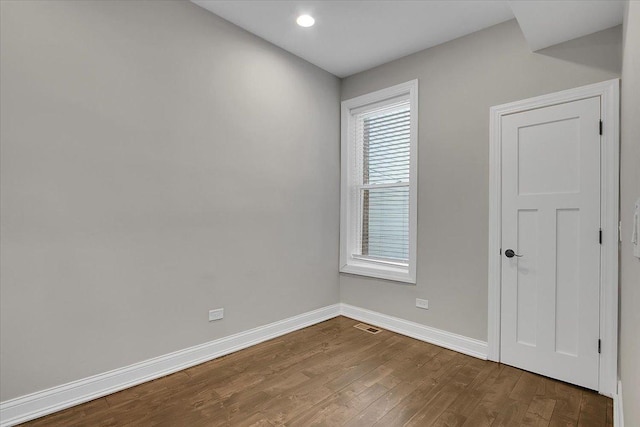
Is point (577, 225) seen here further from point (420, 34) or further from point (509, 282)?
point (420, 34)

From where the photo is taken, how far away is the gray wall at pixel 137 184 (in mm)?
2018

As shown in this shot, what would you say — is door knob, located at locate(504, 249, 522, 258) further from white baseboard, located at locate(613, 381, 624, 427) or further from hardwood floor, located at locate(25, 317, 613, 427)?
white baseboard, located at locate(613, 381, 624, 427)

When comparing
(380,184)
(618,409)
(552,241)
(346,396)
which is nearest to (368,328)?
(346,396)

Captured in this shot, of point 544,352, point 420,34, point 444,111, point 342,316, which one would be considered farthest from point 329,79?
point 544,352

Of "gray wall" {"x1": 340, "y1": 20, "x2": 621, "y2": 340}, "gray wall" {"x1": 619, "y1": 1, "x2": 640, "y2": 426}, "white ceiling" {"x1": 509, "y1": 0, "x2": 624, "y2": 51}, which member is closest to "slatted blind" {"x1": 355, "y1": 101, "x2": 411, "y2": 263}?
"gray wall" {"x1": 340, "y1": 20, "x2": 621, "y2": 340}

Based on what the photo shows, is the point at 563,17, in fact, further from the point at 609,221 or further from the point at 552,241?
the point at 552,241

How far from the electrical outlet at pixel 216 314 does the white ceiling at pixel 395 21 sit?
261 cm

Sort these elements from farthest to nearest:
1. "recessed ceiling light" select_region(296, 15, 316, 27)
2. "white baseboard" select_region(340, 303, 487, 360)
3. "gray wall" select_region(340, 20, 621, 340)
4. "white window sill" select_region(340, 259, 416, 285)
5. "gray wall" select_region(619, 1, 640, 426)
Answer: "white window sill" select_region(340, 259, 416, 285) → "white baseboard" select_region(340, 303, 487, 360) → "recessed ceiling light" select_region(296, 15, 316, 27) → "gray wall" select_region(340, 20, 621, 340) → "gray wall" select_region(619, 1, 640, 426)

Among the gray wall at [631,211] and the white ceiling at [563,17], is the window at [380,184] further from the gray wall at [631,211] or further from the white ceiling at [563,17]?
the gray wall at [631,211]

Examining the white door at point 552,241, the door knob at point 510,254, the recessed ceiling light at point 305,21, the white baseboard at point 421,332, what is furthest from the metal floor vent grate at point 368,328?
the recessed ceiling light at point 305,21

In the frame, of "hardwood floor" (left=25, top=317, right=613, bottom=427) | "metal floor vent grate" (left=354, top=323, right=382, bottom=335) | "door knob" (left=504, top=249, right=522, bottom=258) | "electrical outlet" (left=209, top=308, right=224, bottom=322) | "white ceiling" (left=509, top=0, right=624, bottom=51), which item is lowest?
"hardwood floor" (left=25, top=317, right=613, bottom=427)

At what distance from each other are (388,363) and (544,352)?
1230 millimetres

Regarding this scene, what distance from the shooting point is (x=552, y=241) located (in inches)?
102

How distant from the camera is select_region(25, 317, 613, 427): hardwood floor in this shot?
206 cm
